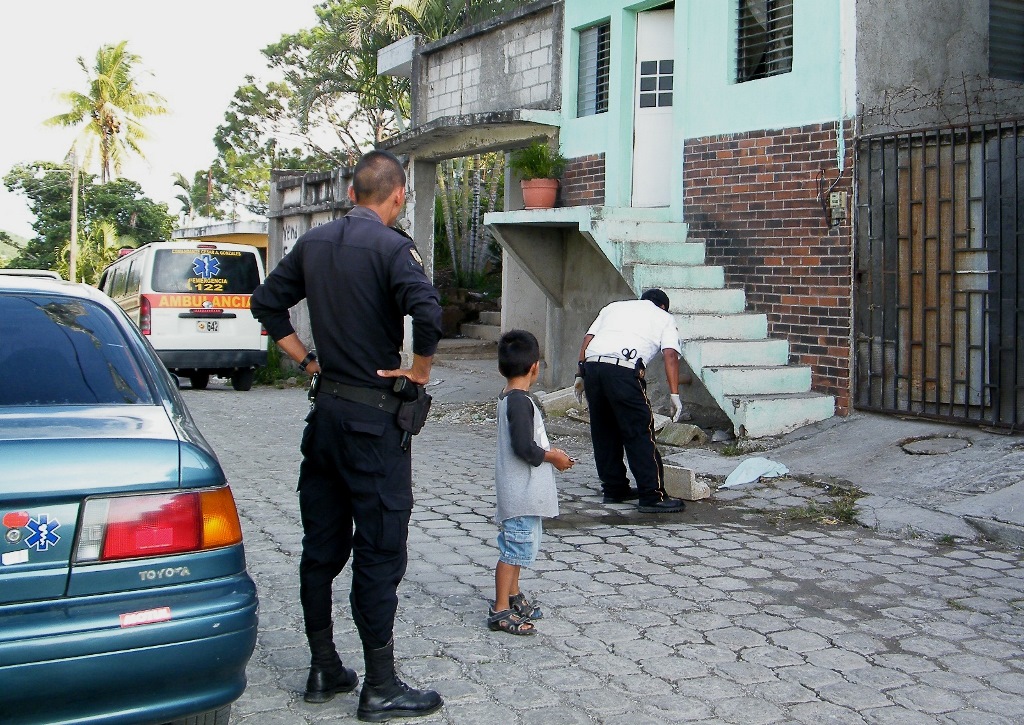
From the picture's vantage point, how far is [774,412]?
8867 mm

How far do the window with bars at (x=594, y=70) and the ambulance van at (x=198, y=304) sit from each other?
17.2ft

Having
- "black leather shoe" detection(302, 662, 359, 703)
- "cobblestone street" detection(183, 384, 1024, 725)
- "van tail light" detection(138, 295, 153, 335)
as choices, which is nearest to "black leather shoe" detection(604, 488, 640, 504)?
"cobblestone street" detection(183, 384, 1024, 725)

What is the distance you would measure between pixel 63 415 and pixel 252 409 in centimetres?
998

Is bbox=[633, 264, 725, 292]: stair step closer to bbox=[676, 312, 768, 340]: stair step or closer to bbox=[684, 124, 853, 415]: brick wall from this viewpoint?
bbox=[684, 124, 853, 415]: brick wall

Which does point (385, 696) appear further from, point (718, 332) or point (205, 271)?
point (205, 271)

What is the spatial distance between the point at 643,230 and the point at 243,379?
7.50 metres

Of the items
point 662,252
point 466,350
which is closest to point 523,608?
point 662,252

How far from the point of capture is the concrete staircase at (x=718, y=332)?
352 inches

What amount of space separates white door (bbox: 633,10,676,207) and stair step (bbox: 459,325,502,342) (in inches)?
281

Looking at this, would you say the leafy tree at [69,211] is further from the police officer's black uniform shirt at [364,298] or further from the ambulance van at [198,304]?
the police officer's black uniform shirt at [364,298]

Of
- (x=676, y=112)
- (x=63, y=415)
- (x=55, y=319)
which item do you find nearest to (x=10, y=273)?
(x=55, y=319)

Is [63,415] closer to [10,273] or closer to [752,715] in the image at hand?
[10,273]

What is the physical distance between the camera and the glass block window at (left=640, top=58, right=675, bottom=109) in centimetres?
1152

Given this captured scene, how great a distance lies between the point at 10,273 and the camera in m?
4.21
